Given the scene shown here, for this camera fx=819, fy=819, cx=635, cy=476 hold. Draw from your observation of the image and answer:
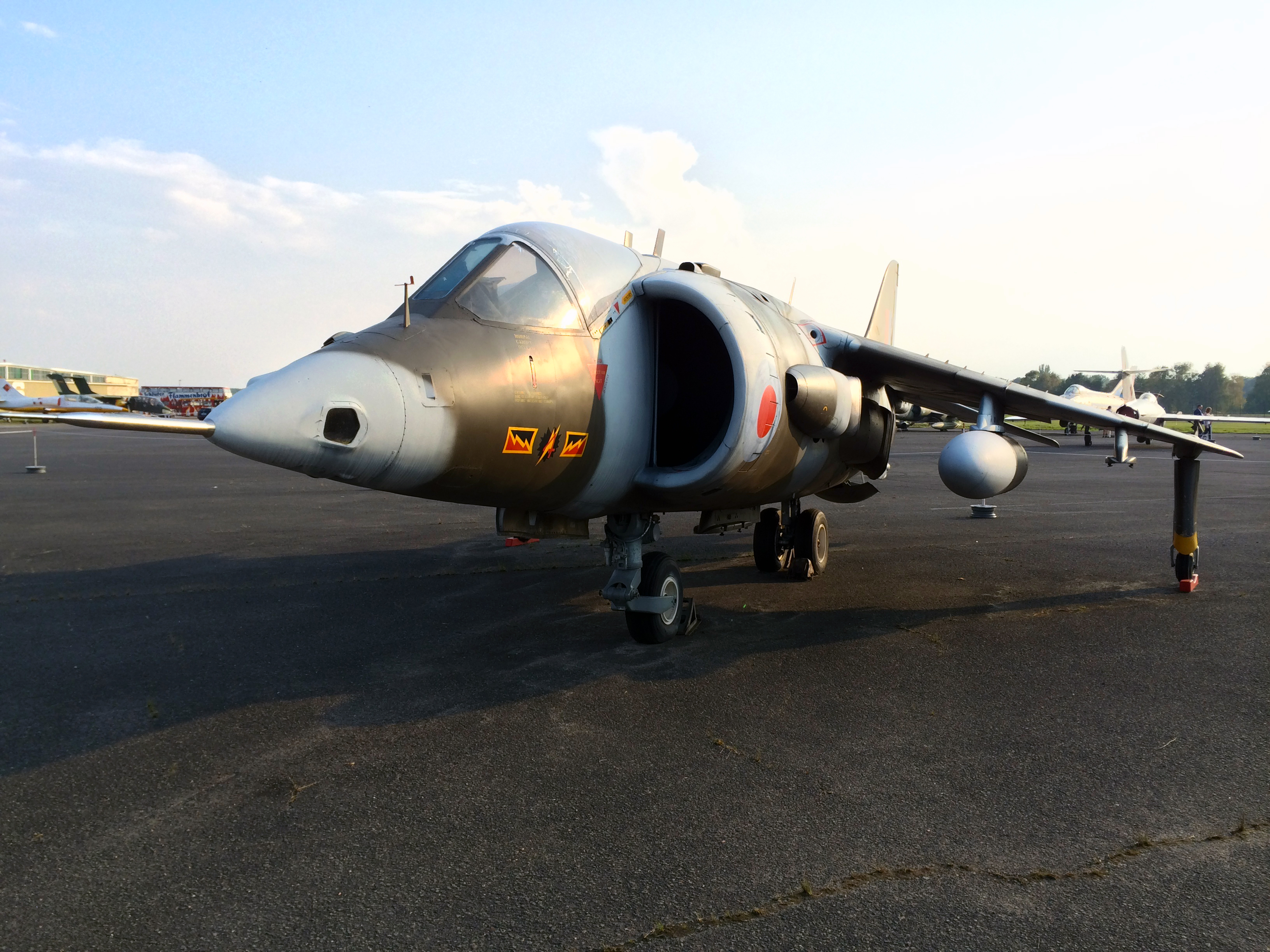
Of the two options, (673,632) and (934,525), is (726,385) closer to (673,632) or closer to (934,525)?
(673,632)

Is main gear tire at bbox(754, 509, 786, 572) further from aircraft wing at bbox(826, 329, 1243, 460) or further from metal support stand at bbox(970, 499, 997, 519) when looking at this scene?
metal support stand at bbox(970, 499, 997, 519)

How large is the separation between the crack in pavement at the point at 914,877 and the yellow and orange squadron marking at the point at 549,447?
280 centimetres

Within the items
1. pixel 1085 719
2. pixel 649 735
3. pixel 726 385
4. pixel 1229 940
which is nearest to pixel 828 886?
pixel 1229 940

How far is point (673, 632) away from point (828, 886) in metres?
3.45

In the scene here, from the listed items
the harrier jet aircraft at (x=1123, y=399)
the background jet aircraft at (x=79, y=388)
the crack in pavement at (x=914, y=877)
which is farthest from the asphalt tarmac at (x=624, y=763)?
the background jet aircraft at (x=79, y=388)

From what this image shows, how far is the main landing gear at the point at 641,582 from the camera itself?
6.22m

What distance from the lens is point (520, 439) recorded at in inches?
A: 189

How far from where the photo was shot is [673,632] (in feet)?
21.1

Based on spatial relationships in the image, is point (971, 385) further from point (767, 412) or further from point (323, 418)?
point (323, 418)

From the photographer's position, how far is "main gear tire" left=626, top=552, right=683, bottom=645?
6258 mm

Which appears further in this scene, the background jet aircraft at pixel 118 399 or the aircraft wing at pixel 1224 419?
the background jet aircraft at pixel 118 399

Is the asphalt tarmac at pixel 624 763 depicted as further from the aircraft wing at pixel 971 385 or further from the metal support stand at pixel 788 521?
the aircraft wing at pixel 971 385

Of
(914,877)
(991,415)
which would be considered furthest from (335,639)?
(991,415)

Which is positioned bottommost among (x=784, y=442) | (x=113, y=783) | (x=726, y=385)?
(x=113, y=783)
